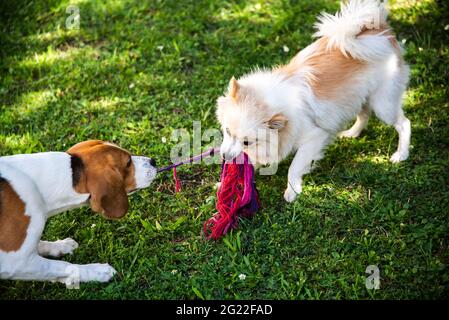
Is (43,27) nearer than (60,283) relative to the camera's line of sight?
No

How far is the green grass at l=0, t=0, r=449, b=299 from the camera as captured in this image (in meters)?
3.55

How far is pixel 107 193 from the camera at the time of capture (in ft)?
11.1

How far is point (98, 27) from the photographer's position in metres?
6.31

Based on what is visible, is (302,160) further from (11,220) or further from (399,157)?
(11,220)

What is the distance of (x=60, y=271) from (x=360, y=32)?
284cm

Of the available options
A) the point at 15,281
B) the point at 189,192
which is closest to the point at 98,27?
the point at 189,192

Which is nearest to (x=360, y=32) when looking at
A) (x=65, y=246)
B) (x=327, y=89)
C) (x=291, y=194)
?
(x=327, y=89)

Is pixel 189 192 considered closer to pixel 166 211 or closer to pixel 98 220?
pixel 166 211

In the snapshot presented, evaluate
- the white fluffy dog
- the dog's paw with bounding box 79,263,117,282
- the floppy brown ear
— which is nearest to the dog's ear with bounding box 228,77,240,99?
the white fluffy dog

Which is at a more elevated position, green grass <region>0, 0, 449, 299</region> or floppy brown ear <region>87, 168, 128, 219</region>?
floppy brown ear <region>87, 168, 128, 219</region>

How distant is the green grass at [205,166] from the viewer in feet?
11.6

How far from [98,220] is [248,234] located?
119 cm

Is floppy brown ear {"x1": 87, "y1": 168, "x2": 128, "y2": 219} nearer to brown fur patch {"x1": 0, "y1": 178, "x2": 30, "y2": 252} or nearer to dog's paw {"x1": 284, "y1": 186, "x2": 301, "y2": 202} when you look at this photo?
brown fur patch {"x1": 0, "y1": 178, "x2": 30, "y2": 252}

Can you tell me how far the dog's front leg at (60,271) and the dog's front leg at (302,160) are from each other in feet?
4.85
